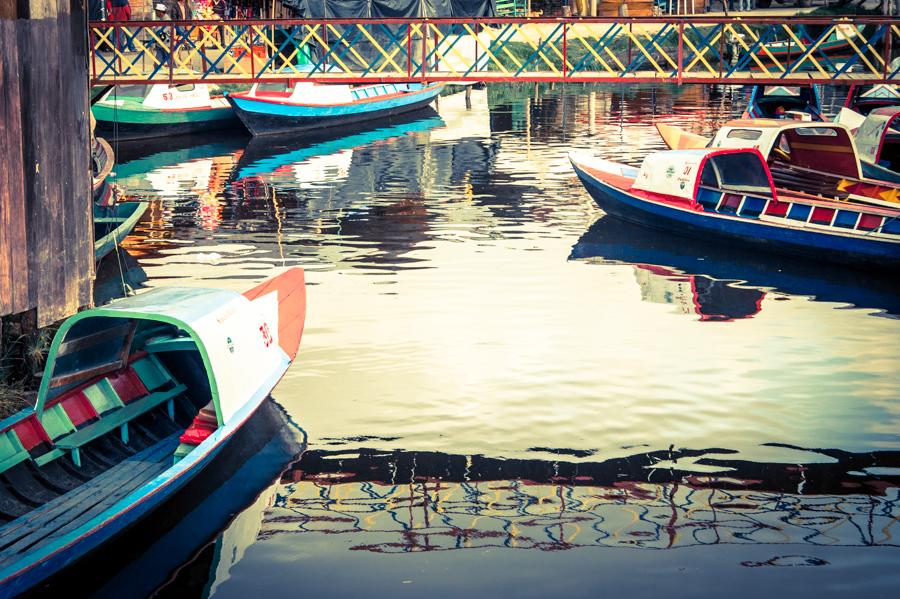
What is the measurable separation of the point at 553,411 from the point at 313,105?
30184 mm

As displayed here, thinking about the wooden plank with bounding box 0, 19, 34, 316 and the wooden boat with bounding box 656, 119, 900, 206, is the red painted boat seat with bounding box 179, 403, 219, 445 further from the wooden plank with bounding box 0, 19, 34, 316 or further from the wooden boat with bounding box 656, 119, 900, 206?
the wooden boat with bounding box 656, 119, 900, 206

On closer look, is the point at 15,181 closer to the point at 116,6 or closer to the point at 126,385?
the point at 126,385

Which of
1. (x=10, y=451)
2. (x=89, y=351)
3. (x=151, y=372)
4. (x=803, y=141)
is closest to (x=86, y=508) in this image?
(x=10, y=451)

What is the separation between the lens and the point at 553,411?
38.3 ft

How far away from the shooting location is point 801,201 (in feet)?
63.0

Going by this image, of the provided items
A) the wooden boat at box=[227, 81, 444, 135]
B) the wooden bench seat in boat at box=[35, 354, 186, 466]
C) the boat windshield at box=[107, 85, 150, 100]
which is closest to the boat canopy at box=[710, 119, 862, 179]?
the wooden bench seat in boat at box=[35, 354, 186, 466]

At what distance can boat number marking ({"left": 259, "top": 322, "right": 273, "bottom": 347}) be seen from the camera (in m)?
11.1

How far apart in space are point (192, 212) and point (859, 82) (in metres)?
15.2

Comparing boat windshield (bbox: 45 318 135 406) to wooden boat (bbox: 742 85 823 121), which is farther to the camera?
wooden boat (bbox: 742 85 823 121)

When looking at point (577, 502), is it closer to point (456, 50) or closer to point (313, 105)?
point (456, 50)

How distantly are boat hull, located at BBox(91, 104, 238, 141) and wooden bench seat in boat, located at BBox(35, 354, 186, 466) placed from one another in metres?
26.9

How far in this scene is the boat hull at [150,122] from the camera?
36.9 metres

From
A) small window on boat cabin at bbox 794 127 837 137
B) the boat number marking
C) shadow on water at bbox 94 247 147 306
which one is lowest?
shadow on water at bbox 94 247 147 306

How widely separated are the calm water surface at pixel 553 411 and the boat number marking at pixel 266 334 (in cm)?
95
